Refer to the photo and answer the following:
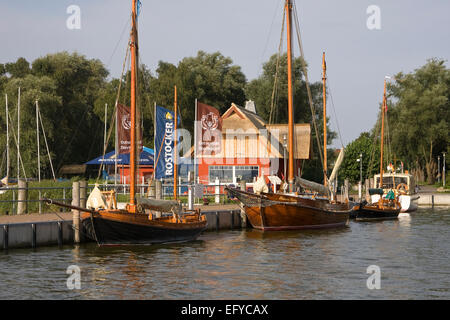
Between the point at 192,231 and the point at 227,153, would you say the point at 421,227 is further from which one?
the point at 227,153

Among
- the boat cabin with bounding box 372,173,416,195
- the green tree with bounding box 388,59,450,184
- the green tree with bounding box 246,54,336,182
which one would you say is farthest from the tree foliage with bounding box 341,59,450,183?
the boat cabin with bounding box 372,173,416,195

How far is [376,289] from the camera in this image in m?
19.3

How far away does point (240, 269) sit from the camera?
74.3ft

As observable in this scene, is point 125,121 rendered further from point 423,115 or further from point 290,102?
point 423,115

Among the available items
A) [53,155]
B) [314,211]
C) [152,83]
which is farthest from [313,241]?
[152,83]

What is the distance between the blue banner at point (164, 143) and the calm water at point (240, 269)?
8123 mm

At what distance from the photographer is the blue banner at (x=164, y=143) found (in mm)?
38875

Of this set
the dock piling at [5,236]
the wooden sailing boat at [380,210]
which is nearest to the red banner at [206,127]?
the wooden sailing boat at [380,210]

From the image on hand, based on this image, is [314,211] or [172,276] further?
[314,211]

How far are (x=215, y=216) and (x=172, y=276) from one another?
14441 millimetres

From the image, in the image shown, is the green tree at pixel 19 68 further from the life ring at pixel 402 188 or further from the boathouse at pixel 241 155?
the life ring at pixel 402 188

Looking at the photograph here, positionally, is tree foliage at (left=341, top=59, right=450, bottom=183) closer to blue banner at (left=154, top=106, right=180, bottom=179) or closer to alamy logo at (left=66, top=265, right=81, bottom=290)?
blue banner at (left=154, top=106, right=180, bottom=179)

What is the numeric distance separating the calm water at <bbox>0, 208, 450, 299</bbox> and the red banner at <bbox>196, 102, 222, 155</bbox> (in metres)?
8.63
